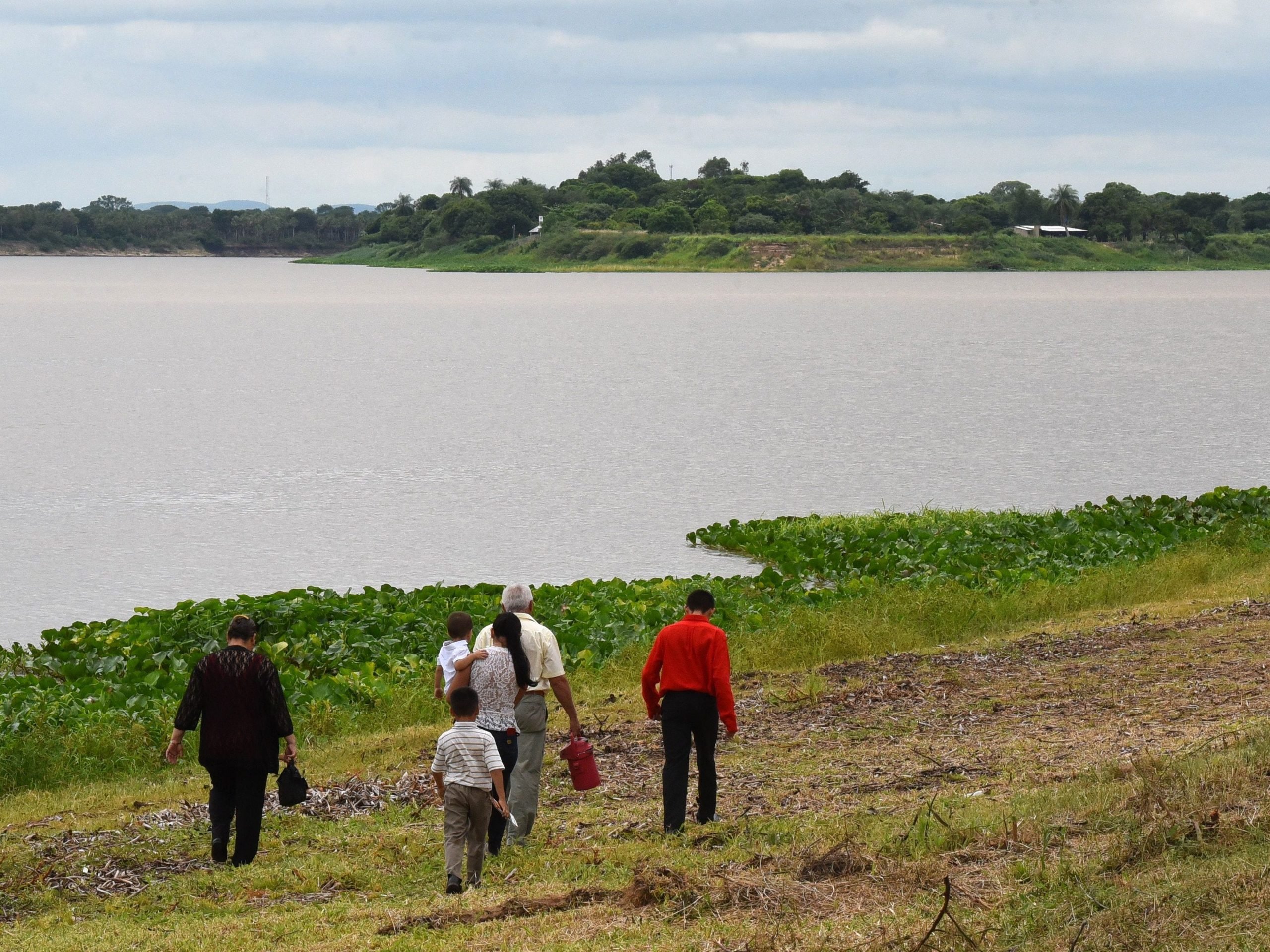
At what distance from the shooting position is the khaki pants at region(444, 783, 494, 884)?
9.26m

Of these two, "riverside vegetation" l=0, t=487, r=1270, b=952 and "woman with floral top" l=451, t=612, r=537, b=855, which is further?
"woman with floral top" l=451, t=612, r=537, b=855

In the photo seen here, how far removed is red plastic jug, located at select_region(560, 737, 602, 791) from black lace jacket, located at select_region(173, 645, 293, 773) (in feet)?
6.35

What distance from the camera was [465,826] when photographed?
9367 mm

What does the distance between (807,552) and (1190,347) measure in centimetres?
7033

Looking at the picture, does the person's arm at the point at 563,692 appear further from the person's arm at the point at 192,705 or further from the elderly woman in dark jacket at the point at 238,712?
the person's arm at the point at 192,705

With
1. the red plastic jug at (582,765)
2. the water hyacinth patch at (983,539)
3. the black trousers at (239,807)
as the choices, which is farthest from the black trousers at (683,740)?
the water hyacinth patch at (983,539)

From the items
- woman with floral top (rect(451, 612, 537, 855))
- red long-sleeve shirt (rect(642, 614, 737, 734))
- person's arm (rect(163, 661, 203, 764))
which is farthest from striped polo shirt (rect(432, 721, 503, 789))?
person's arm (rect(163, 661, 203, 764))

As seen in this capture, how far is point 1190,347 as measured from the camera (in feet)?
287

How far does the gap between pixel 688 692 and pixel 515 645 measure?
118cm

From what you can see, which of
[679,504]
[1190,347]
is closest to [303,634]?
[679,504]

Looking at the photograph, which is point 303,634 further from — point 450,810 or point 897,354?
point 897,354

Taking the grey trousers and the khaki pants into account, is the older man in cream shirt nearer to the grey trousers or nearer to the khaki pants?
the grey trousers

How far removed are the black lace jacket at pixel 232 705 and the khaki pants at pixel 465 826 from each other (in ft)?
4.96

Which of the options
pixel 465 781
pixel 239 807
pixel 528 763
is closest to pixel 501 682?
pixel 528 763
